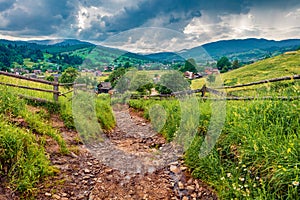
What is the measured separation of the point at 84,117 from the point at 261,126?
4844 millimetres

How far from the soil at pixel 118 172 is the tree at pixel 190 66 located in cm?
176

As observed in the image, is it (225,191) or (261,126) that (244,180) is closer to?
(225,191)

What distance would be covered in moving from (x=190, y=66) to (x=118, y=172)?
8.63 feet

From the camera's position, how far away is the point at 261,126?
4.08 metres

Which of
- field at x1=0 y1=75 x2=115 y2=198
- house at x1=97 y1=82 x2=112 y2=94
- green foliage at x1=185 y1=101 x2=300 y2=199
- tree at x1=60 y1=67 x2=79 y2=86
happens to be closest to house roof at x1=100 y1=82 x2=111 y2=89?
house at x1=97 y1=82 x2=112 y2=94

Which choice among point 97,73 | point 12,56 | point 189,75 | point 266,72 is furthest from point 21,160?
point 266,72

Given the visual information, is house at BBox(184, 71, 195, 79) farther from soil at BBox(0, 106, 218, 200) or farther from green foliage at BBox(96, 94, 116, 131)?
green foliage at BBox(96, 94, 116, 131)

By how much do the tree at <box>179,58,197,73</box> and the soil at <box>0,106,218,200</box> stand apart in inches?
69.4

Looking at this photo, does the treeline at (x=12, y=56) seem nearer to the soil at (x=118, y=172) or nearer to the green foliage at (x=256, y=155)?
the soil at (x=118, y=172)

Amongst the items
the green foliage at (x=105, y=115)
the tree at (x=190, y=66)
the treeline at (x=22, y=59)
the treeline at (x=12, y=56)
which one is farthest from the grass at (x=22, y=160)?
the treeline at (x=12, y=56)

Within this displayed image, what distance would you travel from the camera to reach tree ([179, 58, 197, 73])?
5.47 metres

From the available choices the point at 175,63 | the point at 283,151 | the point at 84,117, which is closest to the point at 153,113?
the point at 84,117

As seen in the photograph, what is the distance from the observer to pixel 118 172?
490cm

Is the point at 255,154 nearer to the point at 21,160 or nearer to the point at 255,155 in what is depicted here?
the point at 255,155
